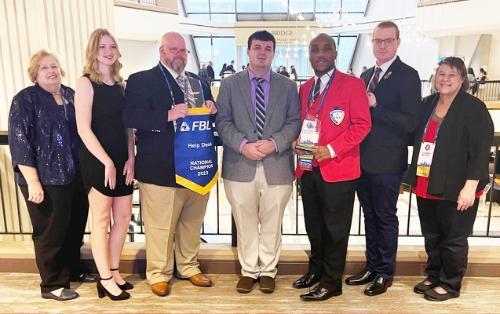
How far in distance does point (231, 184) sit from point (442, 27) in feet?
39.6

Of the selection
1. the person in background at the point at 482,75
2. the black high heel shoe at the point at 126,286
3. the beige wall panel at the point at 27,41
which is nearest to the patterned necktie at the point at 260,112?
the black high heel shoe at the point at 126,286

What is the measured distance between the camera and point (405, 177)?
2.59 metres

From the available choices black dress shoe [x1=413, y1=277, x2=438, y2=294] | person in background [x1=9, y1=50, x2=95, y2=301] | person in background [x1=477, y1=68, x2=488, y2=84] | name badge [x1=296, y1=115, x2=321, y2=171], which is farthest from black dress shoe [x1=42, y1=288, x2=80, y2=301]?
person in background [x1=477, y1=68, x2=488, y2=84]

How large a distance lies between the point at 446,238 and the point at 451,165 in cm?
46

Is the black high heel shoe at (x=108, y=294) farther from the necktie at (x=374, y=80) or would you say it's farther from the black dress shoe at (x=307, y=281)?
the necktie at (x=374, y=80)

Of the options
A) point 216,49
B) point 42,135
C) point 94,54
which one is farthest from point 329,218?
point 216,49

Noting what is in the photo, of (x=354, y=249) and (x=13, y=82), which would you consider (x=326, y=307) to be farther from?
(x=13, y=82)

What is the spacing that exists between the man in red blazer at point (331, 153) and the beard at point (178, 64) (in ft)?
2.46

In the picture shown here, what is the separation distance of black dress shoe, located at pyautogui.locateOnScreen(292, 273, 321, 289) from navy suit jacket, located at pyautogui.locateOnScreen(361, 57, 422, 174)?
81cm

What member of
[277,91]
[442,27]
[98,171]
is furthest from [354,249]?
[442,27]

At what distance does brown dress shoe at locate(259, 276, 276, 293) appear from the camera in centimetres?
257

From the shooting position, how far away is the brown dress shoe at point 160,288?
2.55 metres

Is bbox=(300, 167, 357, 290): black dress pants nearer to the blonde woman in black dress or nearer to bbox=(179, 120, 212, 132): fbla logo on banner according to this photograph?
bbox=(179, 120, 212, 132): fbla logo on banner

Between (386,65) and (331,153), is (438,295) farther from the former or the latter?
(386,65)
